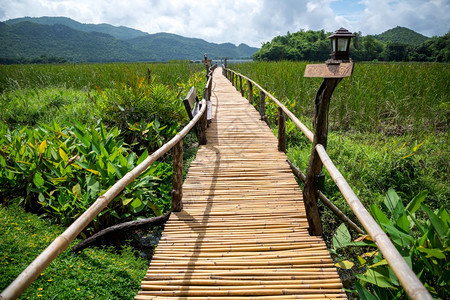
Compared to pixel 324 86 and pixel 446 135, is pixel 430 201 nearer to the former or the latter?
pixel 446 135

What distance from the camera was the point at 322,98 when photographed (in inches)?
89.6

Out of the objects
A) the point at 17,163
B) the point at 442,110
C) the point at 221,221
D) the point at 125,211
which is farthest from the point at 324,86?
the point at 442,110

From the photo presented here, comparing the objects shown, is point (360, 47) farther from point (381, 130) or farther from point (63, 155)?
point (63, 155)

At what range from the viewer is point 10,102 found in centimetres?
787

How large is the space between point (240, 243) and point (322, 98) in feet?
4.57

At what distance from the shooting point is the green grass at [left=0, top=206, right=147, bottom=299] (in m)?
1.94

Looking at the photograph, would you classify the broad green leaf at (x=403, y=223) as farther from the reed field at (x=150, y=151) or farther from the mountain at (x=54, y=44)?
the mountain at (x=54, y=44)

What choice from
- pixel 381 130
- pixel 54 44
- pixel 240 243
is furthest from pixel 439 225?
pixel 54 44

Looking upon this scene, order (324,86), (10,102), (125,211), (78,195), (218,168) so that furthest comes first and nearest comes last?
(10,102), (218,168), (125,211), (78,195), (324,86)

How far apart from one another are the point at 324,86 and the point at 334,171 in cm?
78

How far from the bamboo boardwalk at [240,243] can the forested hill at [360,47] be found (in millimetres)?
29684

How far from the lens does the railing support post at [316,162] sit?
2.28 meters

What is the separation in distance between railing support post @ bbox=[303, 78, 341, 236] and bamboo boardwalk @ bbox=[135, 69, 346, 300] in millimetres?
121

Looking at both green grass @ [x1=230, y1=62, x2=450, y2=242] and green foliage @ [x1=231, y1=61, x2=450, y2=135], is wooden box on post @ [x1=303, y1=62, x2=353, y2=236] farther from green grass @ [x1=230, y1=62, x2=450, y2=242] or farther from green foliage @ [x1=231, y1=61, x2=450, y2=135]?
green foliage @ [x1=231, y1=61, x2=450, y2=135]
